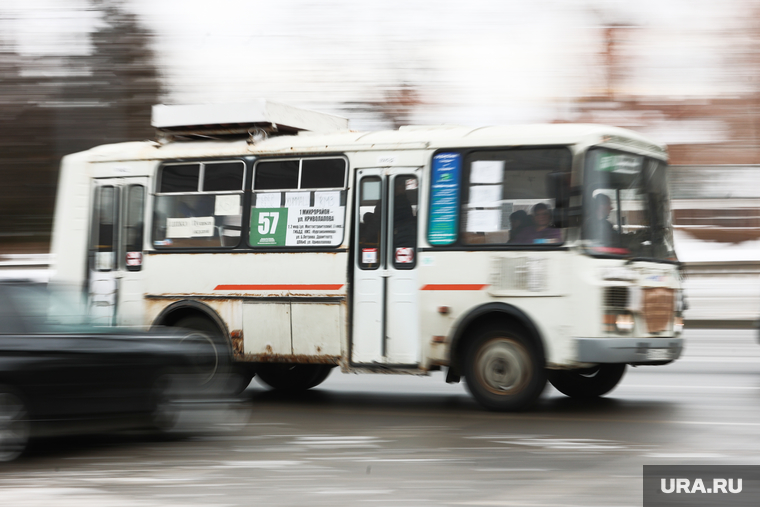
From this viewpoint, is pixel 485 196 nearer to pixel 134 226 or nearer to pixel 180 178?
pixel 180 178

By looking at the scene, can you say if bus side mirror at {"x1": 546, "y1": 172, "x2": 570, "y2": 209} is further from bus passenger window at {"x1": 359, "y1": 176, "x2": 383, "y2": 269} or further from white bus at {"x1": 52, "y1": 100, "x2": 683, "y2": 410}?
bus passenger window at {"x1": 359, "y1": 176, "x2": 383, "y2": 269}

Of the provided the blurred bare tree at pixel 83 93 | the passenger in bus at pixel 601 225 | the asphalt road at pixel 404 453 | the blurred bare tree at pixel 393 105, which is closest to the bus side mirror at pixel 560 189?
the passenger in bus at pixel 601 225

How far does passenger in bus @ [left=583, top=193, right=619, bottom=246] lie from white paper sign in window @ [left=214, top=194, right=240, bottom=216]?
12.4 ft

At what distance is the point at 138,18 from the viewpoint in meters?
36.8

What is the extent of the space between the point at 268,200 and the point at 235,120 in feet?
3.29

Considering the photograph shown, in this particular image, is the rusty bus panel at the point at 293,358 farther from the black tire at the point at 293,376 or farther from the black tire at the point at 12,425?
the black tire at the point at 12,425

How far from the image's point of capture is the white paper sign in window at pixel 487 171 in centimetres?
996

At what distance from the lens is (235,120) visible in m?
11.5

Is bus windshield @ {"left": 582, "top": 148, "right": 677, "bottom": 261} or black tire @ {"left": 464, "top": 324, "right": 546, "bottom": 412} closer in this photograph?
bus windshield @ {"left": 582, "top": 148, "right": 677, "bottom": 261}

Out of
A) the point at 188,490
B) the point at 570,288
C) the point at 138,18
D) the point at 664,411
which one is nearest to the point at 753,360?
the point at 664,411

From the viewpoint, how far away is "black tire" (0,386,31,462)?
7316 millimetres

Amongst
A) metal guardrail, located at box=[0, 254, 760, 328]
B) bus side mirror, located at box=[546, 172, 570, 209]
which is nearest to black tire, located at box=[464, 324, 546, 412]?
bus side mirror, located at box=[546, 172, 570, 209]

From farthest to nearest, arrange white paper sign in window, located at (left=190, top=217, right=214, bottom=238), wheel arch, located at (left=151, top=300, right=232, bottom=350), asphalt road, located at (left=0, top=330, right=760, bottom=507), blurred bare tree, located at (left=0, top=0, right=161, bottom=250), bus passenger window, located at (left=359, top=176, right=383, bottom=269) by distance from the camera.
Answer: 1. blurred bare tree, located at (left=0, top=0, right=161, bottom=250)
2. white paper sign in window, located at (left=190, top=217, right=214, bottom=238)
3. wheel arch, located at (left=151, top=300, right=232, bottom=350)
4. bus passenger window, located at (left=359, top=176, right=383, bottom=269)
5. asphalt road, located at (left=0, top=330, right=760, bottom=507)

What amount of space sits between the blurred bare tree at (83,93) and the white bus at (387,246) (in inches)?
979
